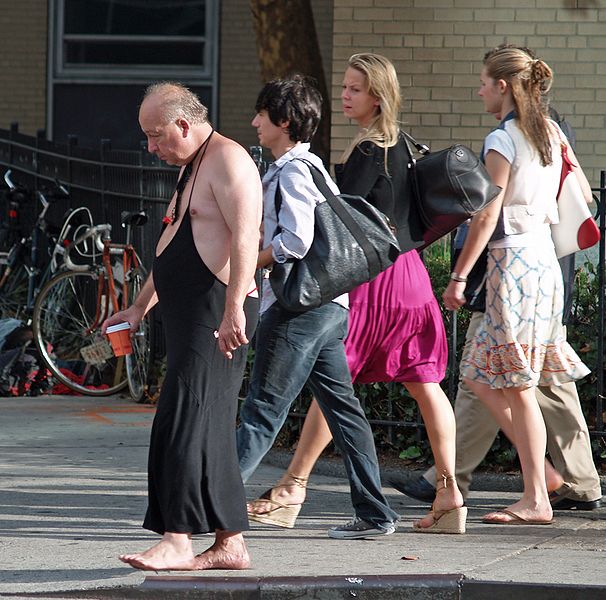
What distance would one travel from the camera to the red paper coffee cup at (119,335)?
4.79 m

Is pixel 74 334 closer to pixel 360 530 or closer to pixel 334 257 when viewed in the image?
pixel 360 530

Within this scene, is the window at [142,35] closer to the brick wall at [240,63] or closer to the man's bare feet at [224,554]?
the brick wall at [240,63]

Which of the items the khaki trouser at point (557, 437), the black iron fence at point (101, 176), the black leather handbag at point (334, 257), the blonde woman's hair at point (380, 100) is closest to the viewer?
the black leather handbag at point (334, 257)

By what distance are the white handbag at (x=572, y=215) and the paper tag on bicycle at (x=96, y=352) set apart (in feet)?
14.8

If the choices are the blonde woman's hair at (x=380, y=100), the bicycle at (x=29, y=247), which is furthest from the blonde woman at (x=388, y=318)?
the bicycle at (x=29, y=247)

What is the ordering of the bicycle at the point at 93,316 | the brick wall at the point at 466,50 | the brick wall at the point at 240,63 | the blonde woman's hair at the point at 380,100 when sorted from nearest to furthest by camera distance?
the blonde woman's hair at the point at 380,100, the bicycle at the point at 93,316, the brick wall at the point at 466,50, the brick wall at the point at 240,63

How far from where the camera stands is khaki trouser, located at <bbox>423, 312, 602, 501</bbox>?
19.6 feet

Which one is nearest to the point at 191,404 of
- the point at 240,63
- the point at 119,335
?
the point at 119,335

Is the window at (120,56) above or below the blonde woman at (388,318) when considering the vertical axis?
above

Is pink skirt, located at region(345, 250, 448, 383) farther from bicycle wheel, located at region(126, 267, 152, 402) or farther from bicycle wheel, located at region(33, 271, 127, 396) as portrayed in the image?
bicycle wheel, located at region(33, 271, 127, 396)

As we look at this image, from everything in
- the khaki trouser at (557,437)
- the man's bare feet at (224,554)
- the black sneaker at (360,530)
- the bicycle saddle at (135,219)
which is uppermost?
the bicycle saddle at (135,219)

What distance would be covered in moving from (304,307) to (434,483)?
4.21 feet

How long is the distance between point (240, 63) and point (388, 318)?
1002 centimetres

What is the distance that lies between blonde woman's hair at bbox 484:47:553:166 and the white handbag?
232mm
